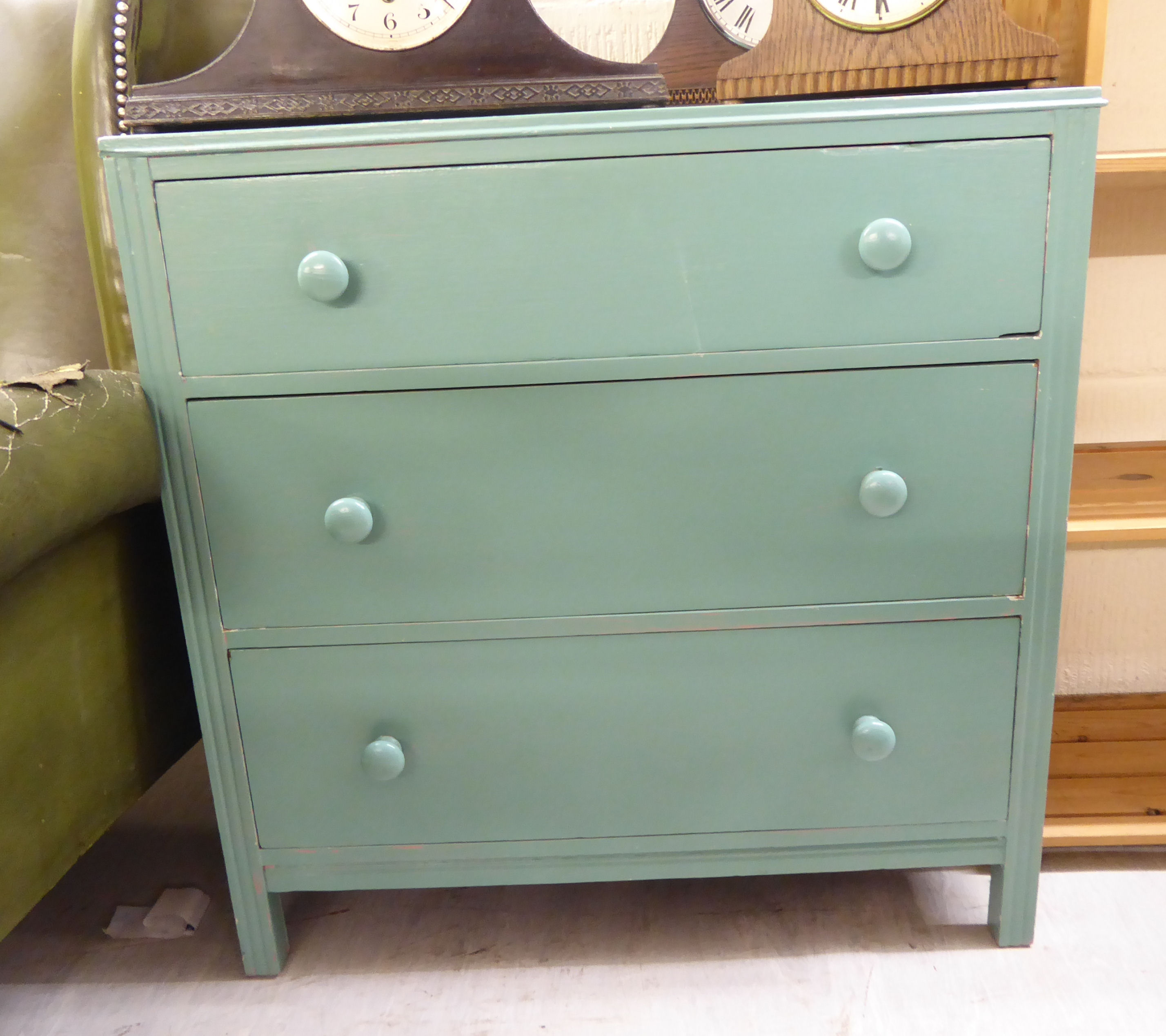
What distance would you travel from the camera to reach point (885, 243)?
2.33 feet

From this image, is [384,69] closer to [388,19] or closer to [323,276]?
[388,19]

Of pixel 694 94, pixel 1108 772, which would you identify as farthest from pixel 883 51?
pixel 1108 772

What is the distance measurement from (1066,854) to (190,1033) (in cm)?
104

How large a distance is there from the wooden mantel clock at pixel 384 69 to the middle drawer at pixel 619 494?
0.27m

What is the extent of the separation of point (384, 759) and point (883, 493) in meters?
0.55

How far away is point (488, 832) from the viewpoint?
0.87 meters

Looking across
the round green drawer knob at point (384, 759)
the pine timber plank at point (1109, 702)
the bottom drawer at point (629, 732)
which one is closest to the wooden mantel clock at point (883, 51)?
the bottom drawer at point (629, 732)

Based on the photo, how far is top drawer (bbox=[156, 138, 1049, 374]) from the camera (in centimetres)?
72

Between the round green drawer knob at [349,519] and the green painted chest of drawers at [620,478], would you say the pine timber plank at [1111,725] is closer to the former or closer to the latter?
the green painted chest of drawers at [620,478]

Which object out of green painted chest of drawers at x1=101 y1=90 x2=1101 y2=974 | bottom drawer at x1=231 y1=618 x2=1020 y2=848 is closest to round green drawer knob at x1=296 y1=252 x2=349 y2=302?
green painted chest of drawers at x1=101 y1=90 x2=1101 y2=974

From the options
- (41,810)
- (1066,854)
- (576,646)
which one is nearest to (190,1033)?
(41,810)

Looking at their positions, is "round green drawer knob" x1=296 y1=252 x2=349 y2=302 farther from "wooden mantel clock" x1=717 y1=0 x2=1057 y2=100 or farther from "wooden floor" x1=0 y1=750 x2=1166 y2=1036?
"wooden floor" x1=0 y1=750 x2=1166 y2=1036

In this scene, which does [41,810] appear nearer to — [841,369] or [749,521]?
[749,521]

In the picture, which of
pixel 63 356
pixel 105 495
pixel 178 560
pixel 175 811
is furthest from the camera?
pixel 175 811
